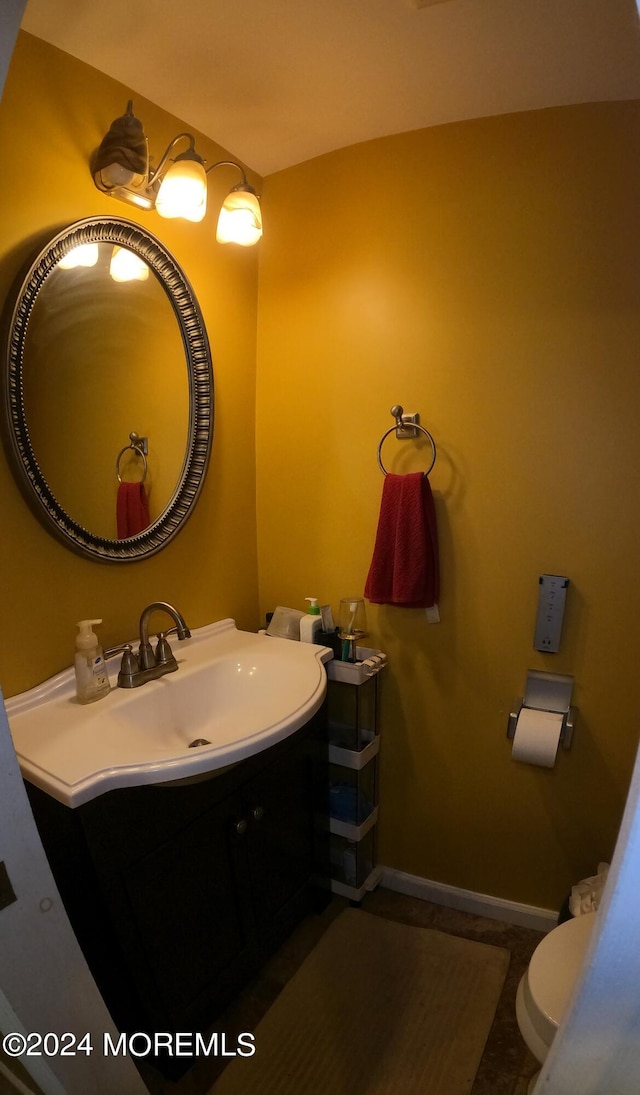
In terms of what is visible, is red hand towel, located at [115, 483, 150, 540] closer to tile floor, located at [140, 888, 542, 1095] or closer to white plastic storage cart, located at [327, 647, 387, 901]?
white plastic storage cart, located at [327, 647, 387, 901]

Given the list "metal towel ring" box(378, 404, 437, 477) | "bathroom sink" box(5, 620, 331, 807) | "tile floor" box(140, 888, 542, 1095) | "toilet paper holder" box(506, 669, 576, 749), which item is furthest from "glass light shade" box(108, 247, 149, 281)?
"tile floor" box(140, 888, 542, 1095)

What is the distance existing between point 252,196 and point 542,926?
2.29 m

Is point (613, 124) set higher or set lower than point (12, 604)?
higher

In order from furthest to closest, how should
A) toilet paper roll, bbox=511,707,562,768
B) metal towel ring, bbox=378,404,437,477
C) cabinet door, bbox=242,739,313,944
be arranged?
metal towel ring, bbox=378,404,437,477 → toilet paper roll, bbox=511,707,562,768 → cabinet door, bbox=242,739,313,944

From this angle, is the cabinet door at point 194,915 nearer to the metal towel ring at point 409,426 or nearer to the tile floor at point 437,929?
the tile floor at point 437,929

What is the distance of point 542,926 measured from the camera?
1690 millimetres

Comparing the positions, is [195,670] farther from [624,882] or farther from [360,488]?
[624,882]

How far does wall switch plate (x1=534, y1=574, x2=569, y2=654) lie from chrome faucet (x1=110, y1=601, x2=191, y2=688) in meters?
0.96

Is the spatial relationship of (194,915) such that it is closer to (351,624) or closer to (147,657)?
(147,657)

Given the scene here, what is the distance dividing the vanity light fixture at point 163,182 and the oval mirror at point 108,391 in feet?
0.28

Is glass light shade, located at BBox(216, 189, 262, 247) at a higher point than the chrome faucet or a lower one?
higher

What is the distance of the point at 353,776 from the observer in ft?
5.83

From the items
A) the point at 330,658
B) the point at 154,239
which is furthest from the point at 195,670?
the point at 154,239

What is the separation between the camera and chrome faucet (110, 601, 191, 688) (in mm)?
1348
